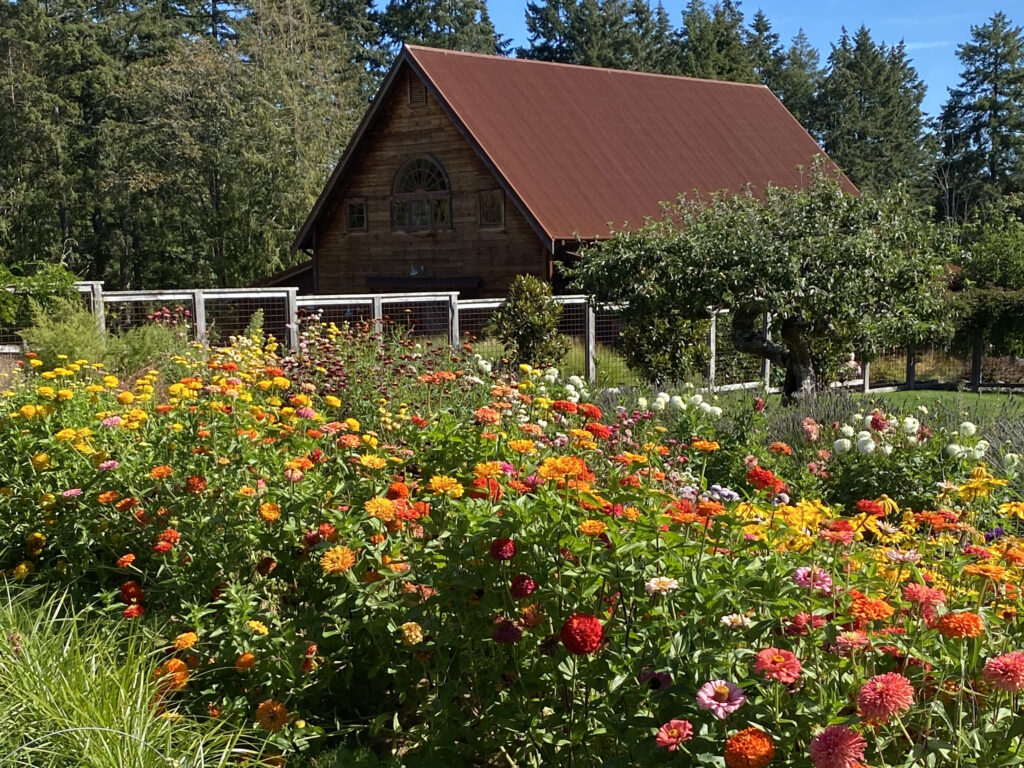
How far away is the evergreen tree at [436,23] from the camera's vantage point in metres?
51.9

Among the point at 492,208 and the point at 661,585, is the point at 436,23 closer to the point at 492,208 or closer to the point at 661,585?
the point at 492,208

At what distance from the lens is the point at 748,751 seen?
2.02m

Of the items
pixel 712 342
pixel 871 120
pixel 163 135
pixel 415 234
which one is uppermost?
pixel 871 120

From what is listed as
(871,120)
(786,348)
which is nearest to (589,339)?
(786,348)

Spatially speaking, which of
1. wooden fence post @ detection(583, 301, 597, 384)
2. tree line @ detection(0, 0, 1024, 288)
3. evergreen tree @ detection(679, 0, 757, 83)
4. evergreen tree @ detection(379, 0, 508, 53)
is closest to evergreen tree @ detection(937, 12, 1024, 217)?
tree line @ detection(0, 0, 1024, 288)

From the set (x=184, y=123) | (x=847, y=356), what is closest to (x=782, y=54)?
(x=184, y=123)

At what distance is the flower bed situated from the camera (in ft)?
7.96

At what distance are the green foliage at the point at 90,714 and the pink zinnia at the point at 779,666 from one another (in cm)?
165

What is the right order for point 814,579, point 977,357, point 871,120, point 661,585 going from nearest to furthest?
point 661,585
point 814,579
point 977,357
point 871,120

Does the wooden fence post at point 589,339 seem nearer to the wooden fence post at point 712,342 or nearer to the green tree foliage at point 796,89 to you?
the wooden fence post at point 712,342

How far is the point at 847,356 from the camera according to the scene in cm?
1573

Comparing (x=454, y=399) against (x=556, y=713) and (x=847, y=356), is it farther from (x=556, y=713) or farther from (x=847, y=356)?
(x=847, y=356)

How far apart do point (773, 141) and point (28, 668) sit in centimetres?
2596

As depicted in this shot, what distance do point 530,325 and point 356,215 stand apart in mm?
11008
